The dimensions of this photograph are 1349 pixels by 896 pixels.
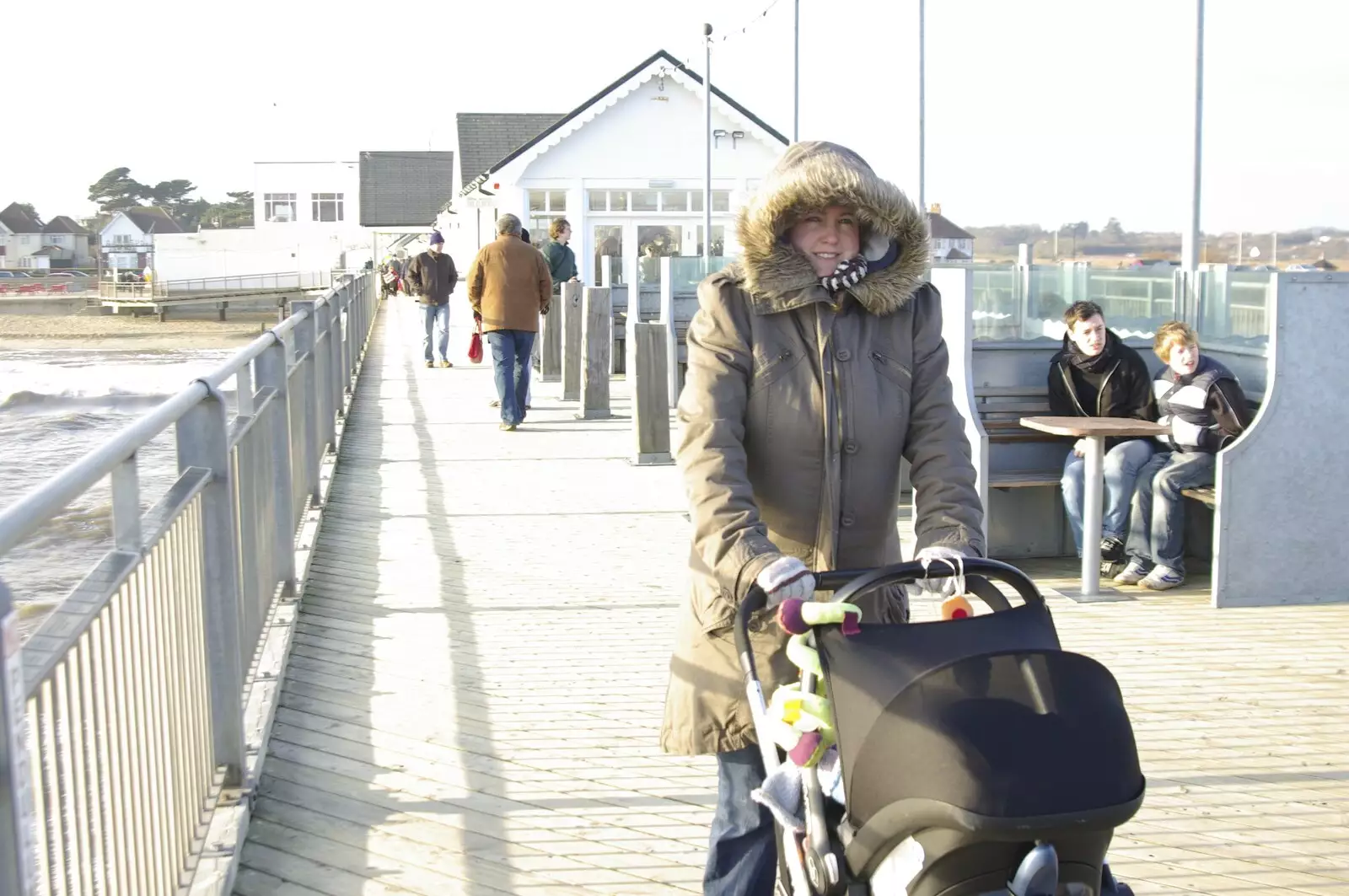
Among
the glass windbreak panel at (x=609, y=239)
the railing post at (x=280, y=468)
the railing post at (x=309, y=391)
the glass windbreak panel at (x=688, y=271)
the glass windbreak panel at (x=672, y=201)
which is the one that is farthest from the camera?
the glass windbreak panel at (x=672, y=201)

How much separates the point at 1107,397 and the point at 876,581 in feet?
19.1

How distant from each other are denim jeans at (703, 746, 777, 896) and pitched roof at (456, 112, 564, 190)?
51.9m

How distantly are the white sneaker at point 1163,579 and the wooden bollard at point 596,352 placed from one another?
7167 millimetres

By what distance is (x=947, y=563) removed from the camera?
296 centimetres

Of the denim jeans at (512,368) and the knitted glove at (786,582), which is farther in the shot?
the denim jeans at (512,368)

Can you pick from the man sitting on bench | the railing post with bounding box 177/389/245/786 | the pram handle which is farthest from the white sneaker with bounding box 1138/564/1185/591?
the pram handle

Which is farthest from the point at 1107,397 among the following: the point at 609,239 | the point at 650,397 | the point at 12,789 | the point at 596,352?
the point at 609,239

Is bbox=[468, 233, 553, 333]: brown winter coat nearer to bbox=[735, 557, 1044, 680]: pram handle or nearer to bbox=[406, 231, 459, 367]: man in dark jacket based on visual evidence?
bbox=[406, 231, 459, 367]: man in dark jacket

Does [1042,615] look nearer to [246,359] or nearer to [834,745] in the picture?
[834,745]

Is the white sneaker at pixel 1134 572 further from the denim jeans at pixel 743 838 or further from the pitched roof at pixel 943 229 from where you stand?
the denim jeans at pixel 743 838

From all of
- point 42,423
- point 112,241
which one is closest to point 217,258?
point 112,241

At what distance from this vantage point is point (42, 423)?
21875 mm

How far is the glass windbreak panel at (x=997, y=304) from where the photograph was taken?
895 cm

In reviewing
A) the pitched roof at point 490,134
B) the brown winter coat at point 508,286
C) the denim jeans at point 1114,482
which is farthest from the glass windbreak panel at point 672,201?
the denim jeans at point 1114,482
